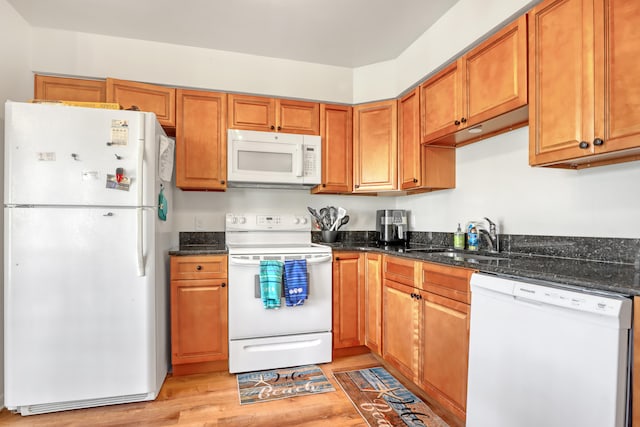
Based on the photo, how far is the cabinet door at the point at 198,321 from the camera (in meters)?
2.42

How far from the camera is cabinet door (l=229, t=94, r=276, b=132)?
→ 277 cm

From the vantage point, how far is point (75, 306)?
1.97 m

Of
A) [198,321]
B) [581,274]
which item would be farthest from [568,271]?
[198,321]

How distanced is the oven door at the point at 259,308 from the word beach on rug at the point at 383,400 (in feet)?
1.51

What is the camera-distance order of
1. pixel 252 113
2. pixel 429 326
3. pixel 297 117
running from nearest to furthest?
pixel 429 326 < pixel 252 113 < pixel 297 117

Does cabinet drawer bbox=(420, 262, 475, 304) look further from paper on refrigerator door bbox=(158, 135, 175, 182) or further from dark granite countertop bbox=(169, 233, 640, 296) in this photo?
paper on refrigerator door bbox=(158, 135, 175, 182)

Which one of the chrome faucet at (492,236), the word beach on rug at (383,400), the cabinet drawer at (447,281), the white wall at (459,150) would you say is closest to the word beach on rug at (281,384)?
the word beach on rug at (383,400)

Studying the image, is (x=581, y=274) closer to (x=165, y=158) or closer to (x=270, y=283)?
(x=270, y=283)

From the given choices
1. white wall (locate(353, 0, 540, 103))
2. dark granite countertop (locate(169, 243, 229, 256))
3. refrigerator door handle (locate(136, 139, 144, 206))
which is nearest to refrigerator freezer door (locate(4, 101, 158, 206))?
refrigerator door handle (locate(136, 139, 144, 206))

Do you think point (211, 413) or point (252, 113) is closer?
point (211, 413)

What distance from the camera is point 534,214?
1.98m

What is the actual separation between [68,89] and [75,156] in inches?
35.3

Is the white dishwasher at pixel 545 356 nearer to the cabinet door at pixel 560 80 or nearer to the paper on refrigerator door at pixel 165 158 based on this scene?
the cabinet door at pixel 560 80

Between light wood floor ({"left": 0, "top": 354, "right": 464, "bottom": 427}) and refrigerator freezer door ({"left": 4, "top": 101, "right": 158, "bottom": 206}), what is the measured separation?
1.24 metres
